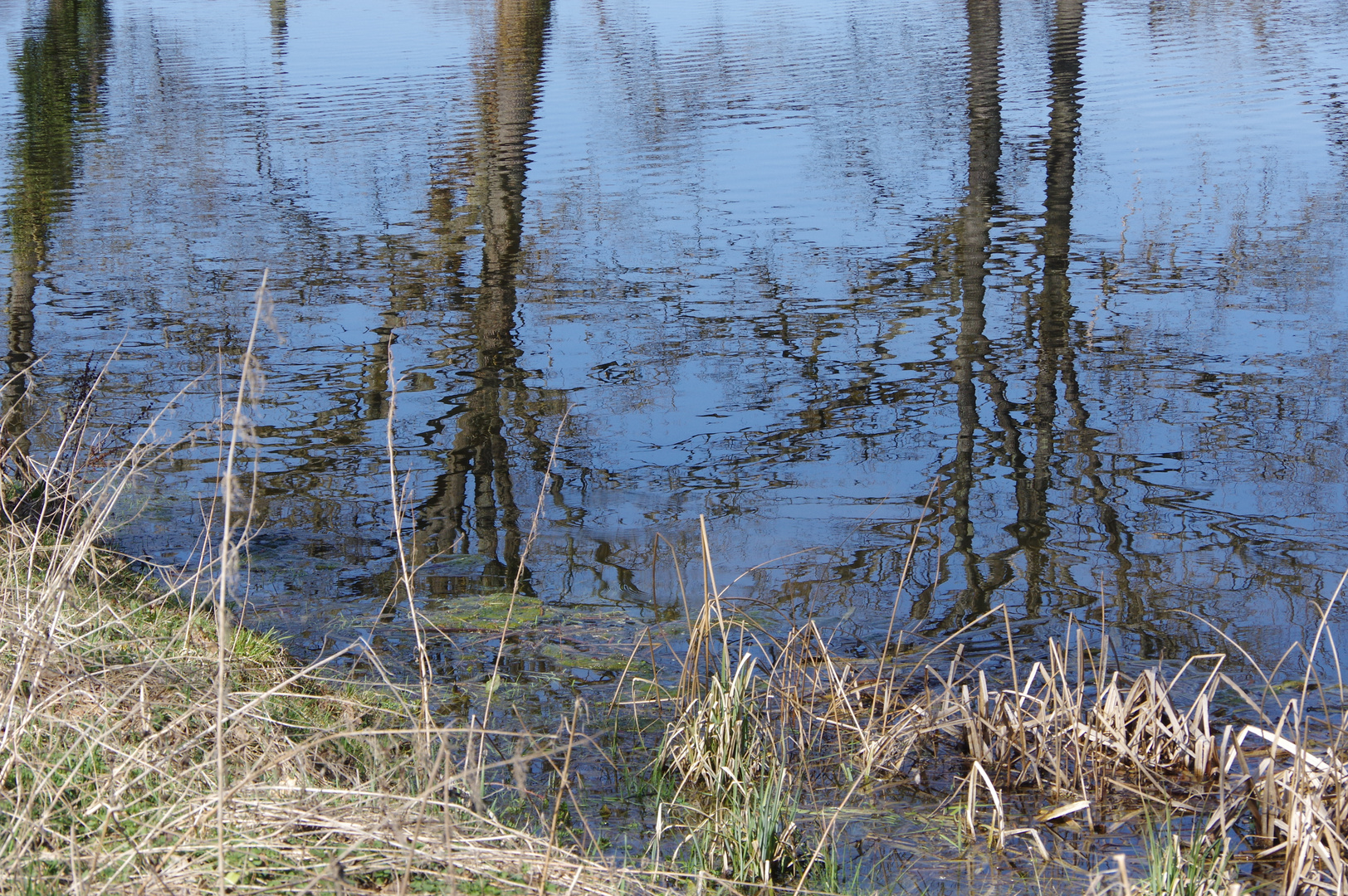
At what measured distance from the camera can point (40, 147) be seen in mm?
17641

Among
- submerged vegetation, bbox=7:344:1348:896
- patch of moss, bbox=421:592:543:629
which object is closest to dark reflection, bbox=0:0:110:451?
submerged vegetation, bbox=7:344:1348:896

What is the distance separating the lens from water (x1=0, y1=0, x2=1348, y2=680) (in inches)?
236

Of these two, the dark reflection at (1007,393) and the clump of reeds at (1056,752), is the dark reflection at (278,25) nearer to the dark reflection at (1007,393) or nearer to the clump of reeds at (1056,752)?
the dark reflection at (1007,393)

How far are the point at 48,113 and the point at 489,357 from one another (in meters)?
15.3

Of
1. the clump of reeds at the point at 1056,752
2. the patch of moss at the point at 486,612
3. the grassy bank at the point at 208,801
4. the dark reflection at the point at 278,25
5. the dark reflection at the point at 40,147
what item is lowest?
the patch of moss at the point at 486,612

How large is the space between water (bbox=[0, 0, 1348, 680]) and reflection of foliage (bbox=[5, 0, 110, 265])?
17 centimetres

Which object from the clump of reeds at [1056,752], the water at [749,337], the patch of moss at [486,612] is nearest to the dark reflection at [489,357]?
the water at [749,337]

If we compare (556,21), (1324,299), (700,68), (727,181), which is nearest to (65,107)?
(700,68)

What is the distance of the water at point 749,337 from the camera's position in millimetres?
6000

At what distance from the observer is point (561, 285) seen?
35.8 feet

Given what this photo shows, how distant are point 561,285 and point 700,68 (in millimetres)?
13887

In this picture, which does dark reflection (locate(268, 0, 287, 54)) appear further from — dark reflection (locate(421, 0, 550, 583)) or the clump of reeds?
the clump of reeds

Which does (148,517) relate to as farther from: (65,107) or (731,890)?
(65,107)

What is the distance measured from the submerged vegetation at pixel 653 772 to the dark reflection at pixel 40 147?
1630 millimetres
